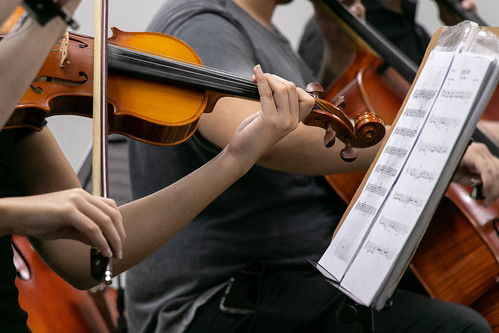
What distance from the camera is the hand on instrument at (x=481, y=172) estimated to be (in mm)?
1031

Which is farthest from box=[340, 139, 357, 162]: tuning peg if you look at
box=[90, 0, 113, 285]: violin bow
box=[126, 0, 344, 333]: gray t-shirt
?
box=[90, 0, 113, 285]: violin bow

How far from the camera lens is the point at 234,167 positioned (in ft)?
2.63

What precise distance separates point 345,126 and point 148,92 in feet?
0.84

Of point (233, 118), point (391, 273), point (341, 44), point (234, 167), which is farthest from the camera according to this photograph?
point (341, 44)

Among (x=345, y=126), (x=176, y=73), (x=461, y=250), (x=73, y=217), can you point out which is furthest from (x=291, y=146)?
(x=73, y=217)

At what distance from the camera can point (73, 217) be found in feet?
1.83

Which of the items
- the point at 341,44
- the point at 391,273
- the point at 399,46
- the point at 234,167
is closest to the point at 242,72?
the point at 234,167

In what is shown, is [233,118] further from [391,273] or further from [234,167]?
[391,273]

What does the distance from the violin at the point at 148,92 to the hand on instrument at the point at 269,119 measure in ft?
0.12

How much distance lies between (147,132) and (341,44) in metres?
0.83

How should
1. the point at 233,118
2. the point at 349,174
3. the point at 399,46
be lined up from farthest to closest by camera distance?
1. the point at 399,46
2. the point at 349,174
3. the point at 233,118

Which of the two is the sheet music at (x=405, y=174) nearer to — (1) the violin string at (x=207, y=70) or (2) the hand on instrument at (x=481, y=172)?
(1) the violin string at (x=207, y=70)

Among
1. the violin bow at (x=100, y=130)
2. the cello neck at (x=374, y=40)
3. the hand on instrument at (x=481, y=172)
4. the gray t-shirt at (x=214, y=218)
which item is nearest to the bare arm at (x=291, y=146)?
the gray t-shirt at (x=214, y=218)

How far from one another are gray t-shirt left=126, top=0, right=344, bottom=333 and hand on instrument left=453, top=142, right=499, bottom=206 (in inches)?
8.8
